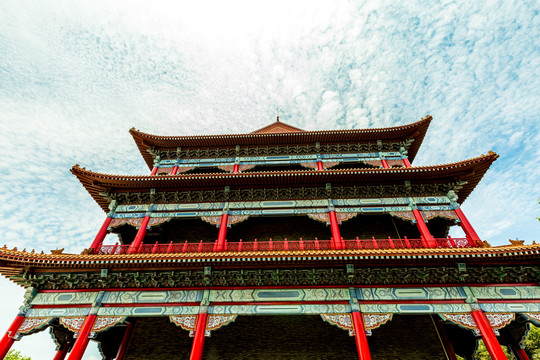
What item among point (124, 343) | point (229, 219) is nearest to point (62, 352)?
point (124, 343)

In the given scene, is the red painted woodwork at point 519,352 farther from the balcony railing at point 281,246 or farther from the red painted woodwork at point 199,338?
the red painted woodwork at point 199,338

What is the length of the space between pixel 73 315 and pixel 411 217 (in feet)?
43.1

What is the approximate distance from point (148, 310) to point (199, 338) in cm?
203

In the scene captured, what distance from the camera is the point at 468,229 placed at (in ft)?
38.0

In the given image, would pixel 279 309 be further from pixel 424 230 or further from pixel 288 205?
pixel 424 230

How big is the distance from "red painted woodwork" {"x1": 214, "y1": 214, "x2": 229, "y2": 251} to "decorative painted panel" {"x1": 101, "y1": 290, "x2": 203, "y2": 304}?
80.0 inches

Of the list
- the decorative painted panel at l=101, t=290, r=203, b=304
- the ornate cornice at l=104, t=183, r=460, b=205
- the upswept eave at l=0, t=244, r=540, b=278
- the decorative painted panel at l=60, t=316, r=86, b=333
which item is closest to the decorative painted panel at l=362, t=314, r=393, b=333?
the upswept eave at l=0, t=244, r=540, b=278

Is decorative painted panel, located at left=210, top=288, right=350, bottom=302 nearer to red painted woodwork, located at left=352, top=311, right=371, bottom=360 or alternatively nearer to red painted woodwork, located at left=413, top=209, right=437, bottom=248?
red painted woodwork, located at left=352, top=311, right=371, bottom=360

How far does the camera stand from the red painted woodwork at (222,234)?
37.3 ft

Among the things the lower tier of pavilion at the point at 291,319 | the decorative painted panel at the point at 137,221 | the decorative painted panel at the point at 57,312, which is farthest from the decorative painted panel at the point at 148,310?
the decorative painted panel at the point at 137,221

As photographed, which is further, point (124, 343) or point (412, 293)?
point (124, 343)

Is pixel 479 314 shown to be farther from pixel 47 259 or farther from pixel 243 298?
pixel 47 259

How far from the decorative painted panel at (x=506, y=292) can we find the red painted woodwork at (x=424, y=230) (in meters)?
1.97

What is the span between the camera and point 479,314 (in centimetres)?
875
